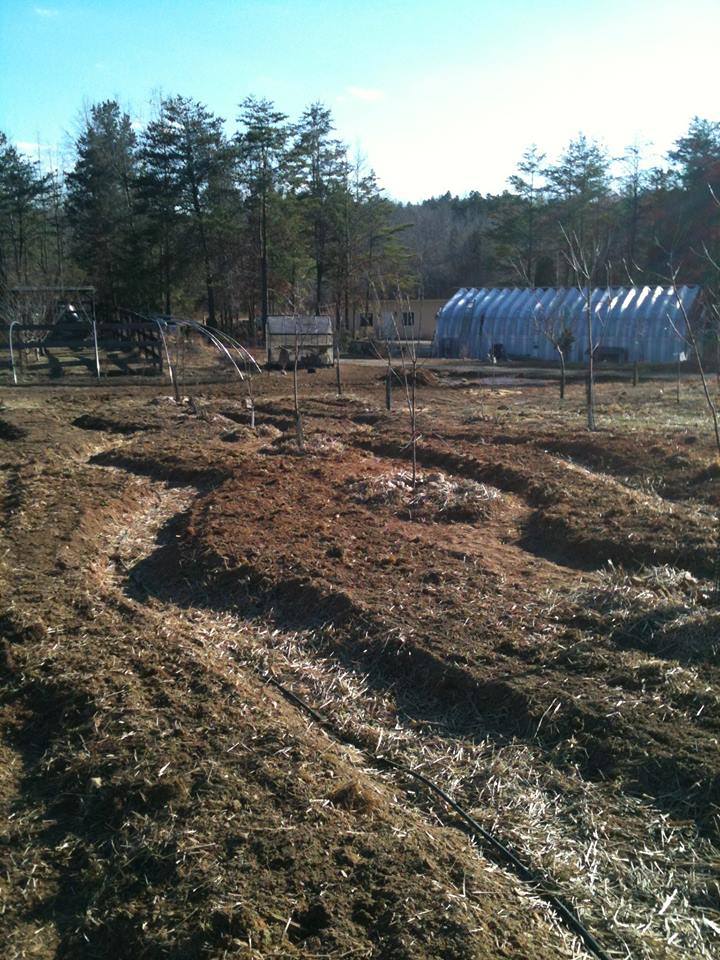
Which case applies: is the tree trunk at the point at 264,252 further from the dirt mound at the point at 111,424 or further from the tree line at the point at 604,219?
the dirt mound at the point at 111,424

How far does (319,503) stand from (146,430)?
284 inches

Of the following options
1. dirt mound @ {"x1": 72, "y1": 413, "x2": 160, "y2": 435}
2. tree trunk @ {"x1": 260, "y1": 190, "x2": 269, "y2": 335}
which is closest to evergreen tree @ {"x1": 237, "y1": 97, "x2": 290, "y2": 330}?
tree trunk @ {"x1": 260, "y1": 190, "x2": 269, "y2": 335}

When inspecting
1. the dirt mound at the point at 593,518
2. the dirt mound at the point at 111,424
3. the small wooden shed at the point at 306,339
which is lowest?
the dirt mound at the point at 593,518

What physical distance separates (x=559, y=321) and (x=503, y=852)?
103ft

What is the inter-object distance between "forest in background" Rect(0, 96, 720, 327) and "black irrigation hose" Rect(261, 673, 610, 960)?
3127cm

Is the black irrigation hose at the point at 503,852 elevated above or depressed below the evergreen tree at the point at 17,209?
below

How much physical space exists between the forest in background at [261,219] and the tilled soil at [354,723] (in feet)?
91.1

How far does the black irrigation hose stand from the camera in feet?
10.1

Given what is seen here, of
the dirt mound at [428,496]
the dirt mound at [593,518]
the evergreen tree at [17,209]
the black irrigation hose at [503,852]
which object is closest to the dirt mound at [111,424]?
the dirt mound at [593,518]

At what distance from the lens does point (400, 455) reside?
1236cm

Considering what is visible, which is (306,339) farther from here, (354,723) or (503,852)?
(503,852)

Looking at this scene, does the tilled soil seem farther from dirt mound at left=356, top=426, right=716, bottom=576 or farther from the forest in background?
the forest in background

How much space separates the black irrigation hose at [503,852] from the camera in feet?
10.1

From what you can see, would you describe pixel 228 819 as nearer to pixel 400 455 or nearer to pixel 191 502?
pixel 191 502
